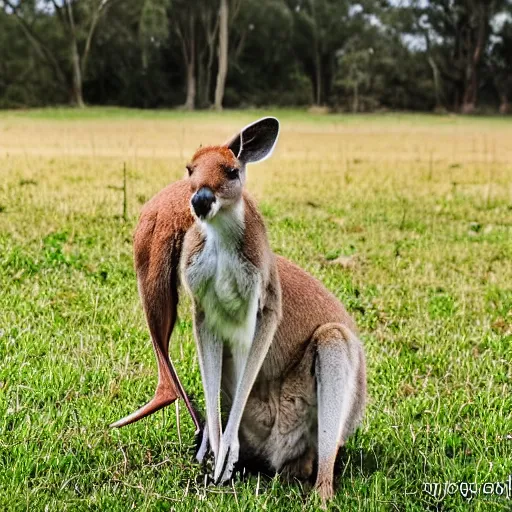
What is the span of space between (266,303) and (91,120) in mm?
22776

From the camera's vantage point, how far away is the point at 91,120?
80.0 feet

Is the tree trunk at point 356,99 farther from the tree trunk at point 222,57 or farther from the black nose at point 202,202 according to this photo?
the black nose at point 202,202

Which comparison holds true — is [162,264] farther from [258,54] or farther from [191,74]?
[258,54]

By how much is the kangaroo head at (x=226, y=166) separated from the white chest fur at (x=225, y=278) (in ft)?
0.28

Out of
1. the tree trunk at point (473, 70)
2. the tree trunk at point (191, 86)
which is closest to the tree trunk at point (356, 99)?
the tree trunk at point (473, 70)

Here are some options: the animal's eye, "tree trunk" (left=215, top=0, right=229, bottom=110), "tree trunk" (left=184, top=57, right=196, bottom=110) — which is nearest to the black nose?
the animal's eye

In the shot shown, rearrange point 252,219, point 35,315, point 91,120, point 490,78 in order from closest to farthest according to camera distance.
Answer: point 252,219, point 35,315, point 91,120, point 490,78

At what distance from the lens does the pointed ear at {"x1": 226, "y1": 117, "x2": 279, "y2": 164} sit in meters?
2.49

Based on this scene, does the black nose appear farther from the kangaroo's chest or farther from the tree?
the tree

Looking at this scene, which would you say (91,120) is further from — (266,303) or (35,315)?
(266,303)

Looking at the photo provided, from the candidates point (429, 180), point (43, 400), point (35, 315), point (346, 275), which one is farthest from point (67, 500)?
point (429, 180)

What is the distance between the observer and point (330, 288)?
5.56 meters

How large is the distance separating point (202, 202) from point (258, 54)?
44054 mm

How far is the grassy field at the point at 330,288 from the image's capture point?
9.59 feet
